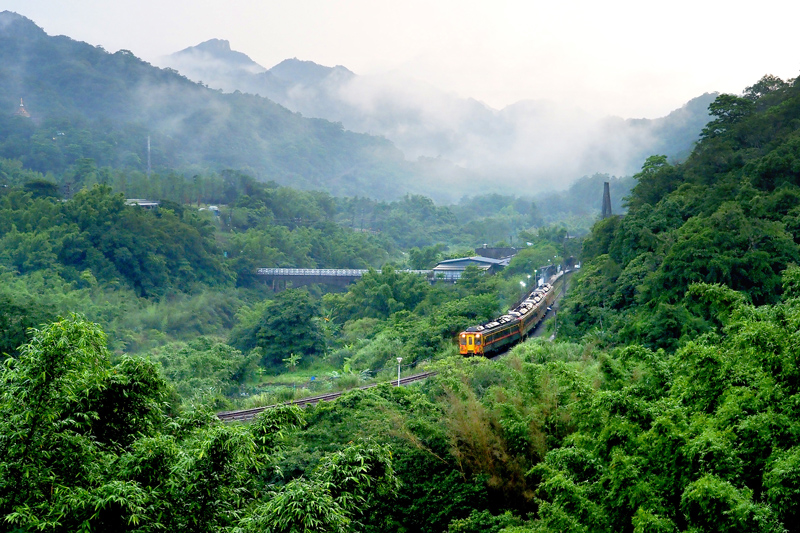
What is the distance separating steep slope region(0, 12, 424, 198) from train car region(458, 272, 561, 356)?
67.3 m

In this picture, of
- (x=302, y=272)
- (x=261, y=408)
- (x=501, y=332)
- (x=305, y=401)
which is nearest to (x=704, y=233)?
(x=501, y=332)

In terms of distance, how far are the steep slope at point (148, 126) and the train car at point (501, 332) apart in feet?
221

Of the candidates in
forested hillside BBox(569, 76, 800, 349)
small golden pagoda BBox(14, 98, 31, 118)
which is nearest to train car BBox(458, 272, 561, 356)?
forested hillside BBox(569, 76, 800, 349)

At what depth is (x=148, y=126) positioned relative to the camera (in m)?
122

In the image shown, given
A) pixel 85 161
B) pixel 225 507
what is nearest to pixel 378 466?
pixel 225 507

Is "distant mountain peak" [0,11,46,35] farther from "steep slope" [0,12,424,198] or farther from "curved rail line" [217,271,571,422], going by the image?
"curved rail line" [217,271,571,422]

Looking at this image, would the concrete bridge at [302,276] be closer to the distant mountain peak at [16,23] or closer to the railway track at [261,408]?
the railway track at [261,408]

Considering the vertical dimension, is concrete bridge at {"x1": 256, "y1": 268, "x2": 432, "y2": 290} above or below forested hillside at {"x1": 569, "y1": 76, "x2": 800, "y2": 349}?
below

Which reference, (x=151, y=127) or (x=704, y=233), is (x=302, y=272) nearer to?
(x=704, y=233)

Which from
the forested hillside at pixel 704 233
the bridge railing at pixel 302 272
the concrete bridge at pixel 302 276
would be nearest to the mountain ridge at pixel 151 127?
the bridge railing at pixel 302 272

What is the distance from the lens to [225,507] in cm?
731

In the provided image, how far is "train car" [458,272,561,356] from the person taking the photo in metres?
25.1

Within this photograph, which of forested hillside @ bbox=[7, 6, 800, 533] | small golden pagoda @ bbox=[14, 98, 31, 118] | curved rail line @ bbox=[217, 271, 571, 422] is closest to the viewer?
forested hillside @ bbox=[7, 6, 800, 533]

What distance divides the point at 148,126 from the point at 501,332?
110 metres
